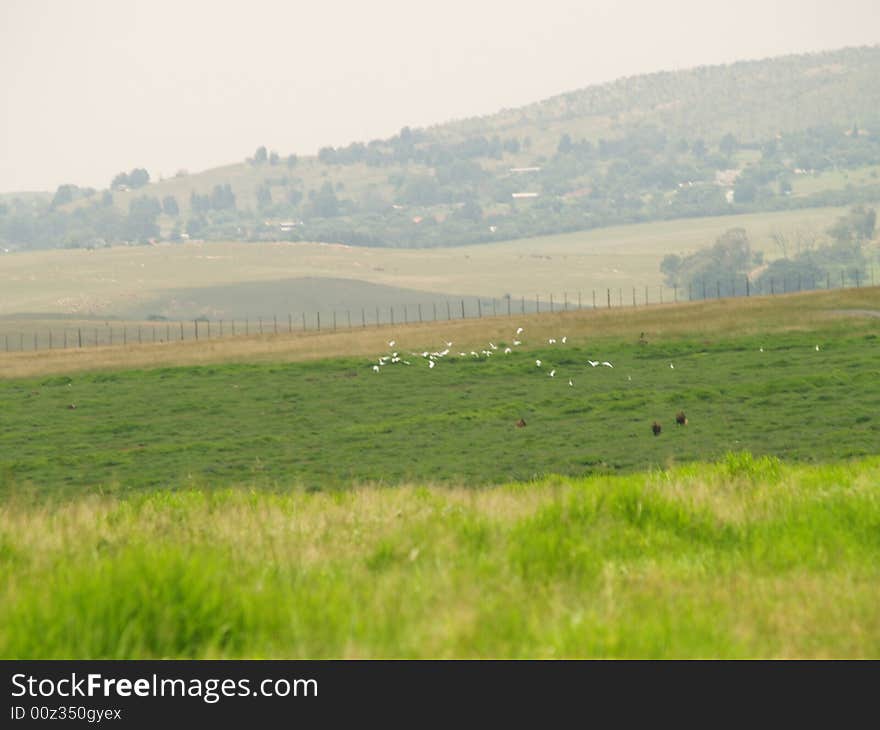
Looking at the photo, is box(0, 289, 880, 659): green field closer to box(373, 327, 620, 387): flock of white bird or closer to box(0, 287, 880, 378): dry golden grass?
box(373, 327, 620, 387): flock of white bird

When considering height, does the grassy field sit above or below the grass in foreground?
below

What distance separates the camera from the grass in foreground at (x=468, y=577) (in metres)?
8.38

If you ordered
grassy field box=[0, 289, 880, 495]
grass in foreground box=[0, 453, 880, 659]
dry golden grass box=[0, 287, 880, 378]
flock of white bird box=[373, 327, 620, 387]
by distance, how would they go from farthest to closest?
dry golden grass box=[0, 287, 880, 378] < flock of white bird box=[373, 327, 620, 387] < grassy field box=[0, 289, 880, 495] < grass in foreground box=[0, 453, 880, 659]

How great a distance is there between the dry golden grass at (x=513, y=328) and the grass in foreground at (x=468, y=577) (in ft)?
215

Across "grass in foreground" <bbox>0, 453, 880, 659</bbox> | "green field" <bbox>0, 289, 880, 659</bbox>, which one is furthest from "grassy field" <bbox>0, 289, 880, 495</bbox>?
"grass in foreground" <bbox>0, 453, 880, 659</bbox>

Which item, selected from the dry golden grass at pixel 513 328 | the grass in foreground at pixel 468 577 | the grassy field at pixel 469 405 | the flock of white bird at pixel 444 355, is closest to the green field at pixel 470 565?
the grass in foreground at pixel 468 577

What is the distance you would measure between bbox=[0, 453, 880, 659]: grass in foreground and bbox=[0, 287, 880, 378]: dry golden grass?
65417 mm

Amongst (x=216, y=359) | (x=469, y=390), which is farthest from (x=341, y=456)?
(x=216, y=359)

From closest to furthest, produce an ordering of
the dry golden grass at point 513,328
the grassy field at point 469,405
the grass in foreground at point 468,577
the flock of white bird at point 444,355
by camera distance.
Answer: the grass in foreground at point 468,577
the grassy field at point 469,405
the flock of white bird at point 444,355
the dry golden grass at point 513,328

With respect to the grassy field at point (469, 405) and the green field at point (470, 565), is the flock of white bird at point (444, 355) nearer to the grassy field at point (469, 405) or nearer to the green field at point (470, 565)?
the grassy field at point (469, 405)

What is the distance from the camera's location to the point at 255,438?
48375 mm

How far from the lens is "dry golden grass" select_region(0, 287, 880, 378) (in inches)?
3214

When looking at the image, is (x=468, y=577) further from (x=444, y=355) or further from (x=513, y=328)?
(x=513, y=328)
